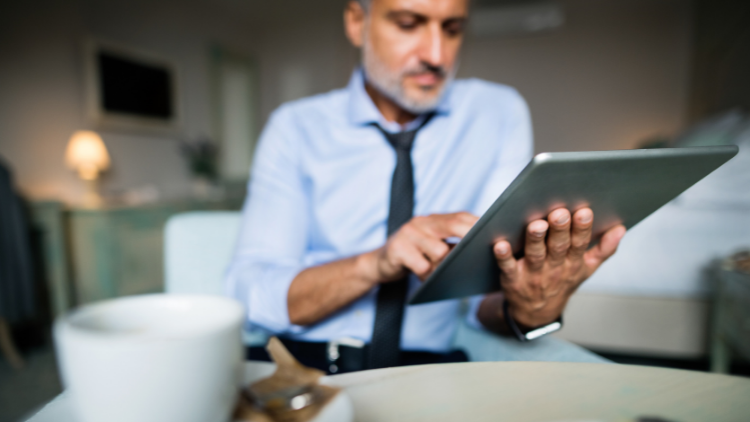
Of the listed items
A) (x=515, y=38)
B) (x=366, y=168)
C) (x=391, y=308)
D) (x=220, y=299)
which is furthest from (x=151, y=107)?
(x=515, y=38)

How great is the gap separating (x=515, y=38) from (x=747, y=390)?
17.2 ft

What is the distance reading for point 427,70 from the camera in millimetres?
911

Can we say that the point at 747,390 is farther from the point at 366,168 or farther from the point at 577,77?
the point at 577,77

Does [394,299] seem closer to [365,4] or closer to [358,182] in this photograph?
[358,182]

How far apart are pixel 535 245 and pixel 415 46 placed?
60 cm

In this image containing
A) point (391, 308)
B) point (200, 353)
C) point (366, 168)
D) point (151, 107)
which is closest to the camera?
point (200, 353)

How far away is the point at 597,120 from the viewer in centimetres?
461

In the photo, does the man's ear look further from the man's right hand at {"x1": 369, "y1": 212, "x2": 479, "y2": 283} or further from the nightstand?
the nightstand

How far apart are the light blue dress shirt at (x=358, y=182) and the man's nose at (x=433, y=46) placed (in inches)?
4.3

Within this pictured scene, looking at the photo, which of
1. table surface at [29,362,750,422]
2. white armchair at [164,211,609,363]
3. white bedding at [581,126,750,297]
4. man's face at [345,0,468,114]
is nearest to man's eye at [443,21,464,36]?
man's face at [345,0,468,114]

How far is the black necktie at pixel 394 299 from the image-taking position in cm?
74

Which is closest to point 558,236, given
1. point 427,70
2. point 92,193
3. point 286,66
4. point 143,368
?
point 143,368

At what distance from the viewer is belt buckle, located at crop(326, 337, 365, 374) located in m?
0.75

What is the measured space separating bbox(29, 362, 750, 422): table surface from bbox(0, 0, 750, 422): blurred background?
130 cm
